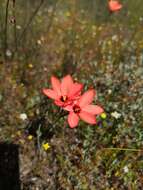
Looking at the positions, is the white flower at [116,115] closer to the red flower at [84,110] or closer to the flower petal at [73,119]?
the red flower at [84,110]

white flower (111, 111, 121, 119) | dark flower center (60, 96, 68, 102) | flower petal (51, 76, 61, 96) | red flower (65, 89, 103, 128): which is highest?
flower petal (51, 76, 61, 96)

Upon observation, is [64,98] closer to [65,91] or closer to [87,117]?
[65,91]

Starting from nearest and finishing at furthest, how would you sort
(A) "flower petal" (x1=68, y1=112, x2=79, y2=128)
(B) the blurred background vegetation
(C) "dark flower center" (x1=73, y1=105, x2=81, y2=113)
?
1. (A) "flower petal" (x1=68, y1=112, x2=79, y2=128)
2. (C) "dark flower center" (x1=73, y1=105, x2=81, y2=113)
3. (B) the blurred background vegetation

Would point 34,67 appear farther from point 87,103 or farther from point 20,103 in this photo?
point 87,103

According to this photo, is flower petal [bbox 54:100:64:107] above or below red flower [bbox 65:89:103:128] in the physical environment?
above

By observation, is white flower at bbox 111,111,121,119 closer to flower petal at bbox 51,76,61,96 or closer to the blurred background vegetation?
the blurred background vegetation

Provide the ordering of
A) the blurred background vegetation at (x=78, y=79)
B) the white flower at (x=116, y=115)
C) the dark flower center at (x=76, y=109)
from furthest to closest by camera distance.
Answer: the white flower at (x=116, y=115) → the blurred background vegetation at (x=78, y=79) → the dark flower center at (x=76, y=109)

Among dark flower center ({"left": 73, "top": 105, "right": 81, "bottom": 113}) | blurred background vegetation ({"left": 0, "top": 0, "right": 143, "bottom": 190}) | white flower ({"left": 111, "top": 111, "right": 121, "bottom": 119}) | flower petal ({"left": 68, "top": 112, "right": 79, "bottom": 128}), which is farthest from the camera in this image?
white flower ({"left": 111, "top": 111, "right": 121, "bottom": 119})

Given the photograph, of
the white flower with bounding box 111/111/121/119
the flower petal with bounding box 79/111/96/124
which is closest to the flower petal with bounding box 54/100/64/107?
the flower petal with bounding box 79/111/96/124

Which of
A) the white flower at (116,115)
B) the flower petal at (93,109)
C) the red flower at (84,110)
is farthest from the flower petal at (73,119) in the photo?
the white flower at (116,115)

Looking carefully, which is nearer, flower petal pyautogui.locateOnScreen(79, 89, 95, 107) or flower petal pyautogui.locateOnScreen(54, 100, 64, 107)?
flower petal pyautogui.locateOnScreen(54, 100, 64, 107)
